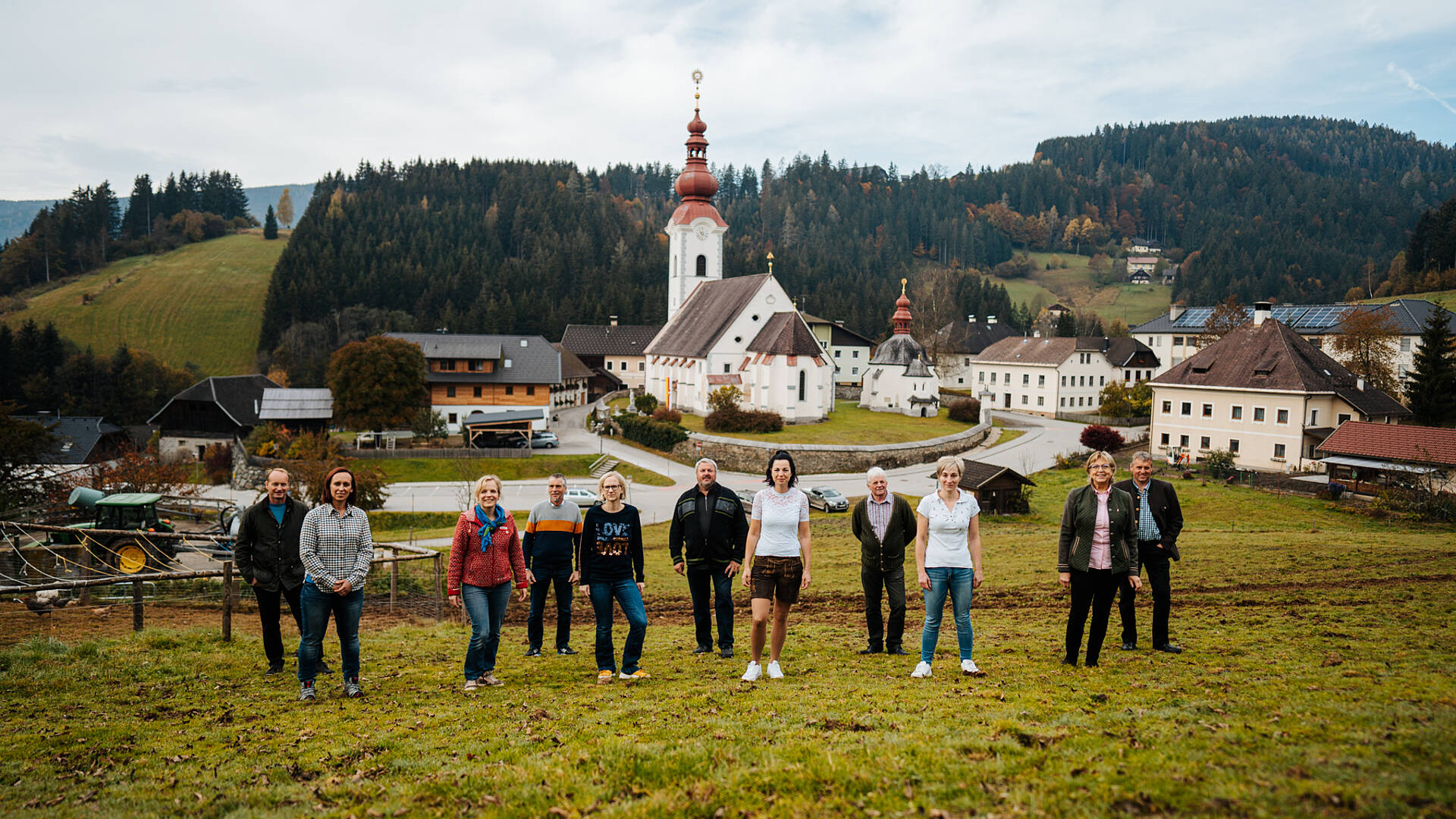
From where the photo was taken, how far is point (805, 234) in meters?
162

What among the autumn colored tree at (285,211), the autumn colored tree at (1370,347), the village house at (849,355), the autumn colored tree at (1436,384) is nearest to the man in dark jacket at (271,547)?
the autumn colored tree at (1436,384)

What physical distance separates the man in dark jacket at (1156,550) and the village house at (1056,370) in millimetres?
60026

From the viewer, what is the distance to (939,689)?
6.57 meters

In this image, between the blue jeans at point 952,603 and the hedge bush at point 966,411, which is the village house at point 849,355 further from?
the blue jeans at point 952,603

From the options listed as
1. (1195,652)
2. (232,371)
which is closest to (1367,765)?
(1195,652)

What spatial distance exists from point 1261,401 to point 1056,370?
91.0ft

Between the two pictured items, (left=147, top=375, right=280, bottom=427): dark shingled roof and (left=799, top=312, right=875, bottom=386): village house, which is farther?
(left=799, top=312, right=875, bottom=386): village house

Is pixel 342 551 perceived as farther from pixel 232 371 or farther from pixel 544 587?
pixel 232 371

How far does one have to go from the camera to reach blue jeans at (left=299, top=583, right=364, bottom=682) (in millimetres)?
6793

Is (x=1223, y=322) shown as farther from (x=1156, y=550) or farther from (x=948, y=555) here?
(x=948, y=555)

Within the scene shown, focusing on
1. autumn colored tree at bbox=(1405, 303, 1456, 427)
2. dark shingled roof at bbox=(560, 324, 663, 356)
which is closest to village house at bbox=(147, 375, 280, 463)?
dark shingled roof at bbox=(560, 324, 663, 356)

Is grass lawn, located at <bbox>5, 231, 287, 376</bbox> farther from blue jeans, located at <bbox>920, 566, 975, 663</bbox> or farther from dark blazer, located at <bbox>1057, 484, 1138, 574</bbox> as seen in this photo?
dark blazer, located at <bbox>1057, 484, 1138, 574</bbox>

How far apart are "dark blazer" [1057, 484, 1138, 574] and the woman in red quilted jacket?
5.08 m

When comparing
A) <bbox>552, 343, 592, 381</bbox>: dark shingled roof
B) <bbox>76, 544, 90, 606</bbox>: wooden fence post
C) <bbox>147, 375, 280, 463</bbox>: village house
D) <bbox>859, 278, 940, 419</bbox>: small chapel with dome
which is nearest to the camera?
<bbox>76, 544, 90, 606</bbox>: wooden fence post
